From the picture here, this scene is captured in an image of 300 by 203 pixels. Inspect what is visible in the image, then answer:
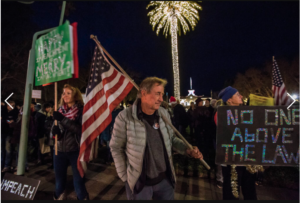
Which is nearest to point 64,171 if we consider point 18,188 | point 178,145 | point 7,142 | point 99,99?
point 18,188

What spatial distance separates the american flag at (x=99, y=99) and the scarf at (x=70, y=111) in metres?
0.31

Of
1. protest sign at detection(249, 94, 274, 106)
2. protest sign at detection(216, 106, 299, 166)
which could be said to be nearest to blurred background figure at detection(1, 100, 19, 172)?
protest sign at detection(216, 106, 299, 166)

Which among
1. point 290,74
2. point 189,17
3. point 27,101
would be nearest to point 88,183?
point 27,101

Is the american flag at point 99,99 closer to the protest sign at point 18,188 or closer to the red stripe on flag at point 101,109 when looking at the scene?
the red stripe on flag at point 101,109

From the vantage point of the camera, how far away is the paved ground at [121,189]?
3.80 metres

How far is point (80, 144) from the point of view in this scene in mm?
2910

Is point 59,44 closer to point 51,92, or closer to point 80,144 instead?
point 80,144

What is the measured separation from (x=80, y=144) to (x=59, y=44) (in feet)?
4.81

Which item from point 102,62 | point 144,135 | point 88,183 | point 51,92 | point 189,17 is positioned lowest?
point 88,183

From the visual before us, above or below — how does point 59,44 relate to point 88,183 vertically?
above

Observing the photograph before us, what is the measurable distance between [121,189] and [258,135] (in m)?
3.02

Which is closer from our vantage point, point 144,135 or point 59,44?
point 144,135

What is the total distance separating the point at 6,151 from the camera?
5.56 meters

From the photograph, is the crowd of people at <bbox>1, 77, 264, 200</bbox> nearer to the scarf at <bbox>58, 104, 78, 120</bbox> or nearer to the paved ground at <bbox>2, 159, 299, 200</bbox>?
the scarf at <bbox>58, 104, 78, 120</bbox>
